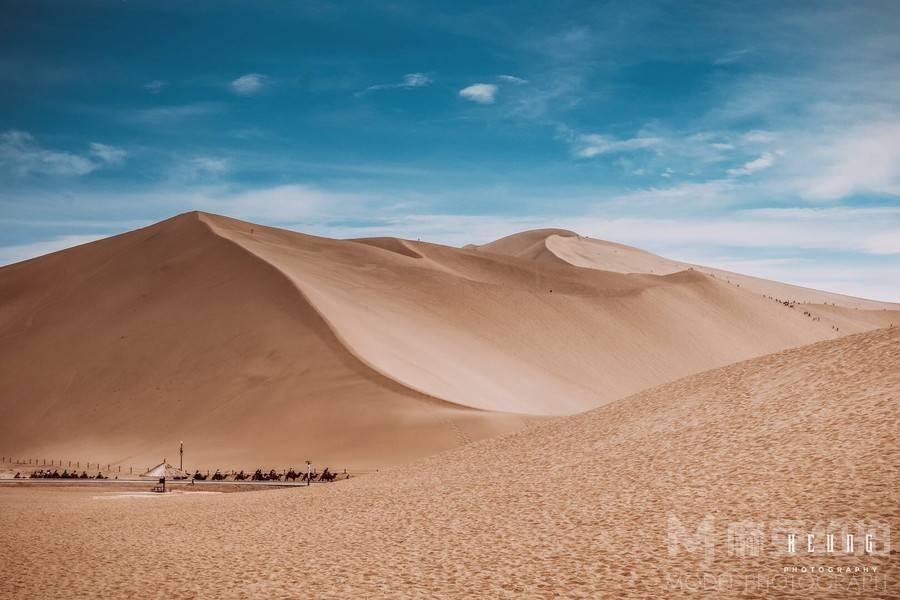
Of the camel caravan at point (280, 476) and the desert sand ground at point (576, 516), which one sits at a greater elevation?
the desert sand ground at point (576, 516)

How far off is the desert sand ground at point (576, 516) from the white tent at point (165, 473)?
20.0ft

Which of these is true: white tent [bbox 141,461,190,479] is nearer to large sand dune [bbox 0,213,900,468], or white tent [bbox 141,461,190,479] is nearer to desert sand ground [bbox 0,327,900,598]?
large sand dune [bbox 0,213,900,468]

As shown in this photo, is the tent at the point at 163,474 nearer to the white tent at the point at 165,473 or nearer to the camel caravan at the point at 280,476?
the white tent at the point at 165,473

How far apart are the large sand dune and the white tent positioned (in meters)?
4.58

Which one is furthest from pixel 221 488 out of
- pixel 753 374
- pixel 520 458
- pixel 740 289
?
pixel 740 289

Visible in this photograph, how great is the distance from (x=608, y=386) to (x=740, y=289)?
3442cm

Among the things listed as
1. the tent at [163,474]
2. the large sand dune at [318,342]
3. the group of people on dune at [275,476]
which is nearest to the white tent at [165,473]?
the tent at [163,474]

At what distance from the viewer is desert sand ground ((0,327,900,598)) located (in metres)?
11.3

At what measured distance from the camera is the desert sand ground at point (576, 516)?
446 inches

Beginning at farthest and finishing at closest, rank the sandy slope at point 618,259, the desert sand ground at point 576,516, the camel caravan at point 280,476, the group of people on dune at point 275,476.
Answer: the sandy slope at point 618,259, the group of people on dune at point 275,476, the camel caravan at point 280,476, the desert sand ground at point 576,516


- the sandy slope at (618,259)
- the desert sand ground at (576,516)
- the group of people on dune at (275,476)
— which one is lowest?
the group of people on dune at (275,476)

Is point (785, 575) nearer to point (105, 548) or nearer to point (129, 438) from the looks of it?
point (105, 548)

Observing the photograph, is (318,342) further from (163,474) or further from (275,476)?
(163,474)

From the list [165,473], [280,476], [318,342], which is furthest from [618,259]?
[165,473]
